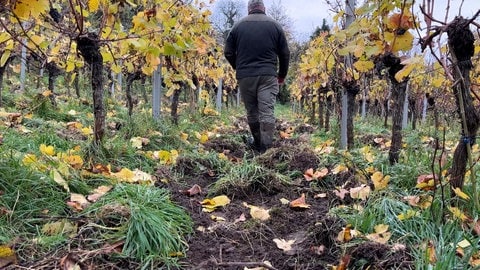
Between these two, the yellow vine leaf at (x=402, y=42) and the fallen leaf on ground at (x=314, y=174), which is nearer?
the yellow vine leaf at (x=402, y=42)

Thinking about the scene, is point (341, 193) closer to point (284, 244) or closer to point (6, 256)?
point (284, 244)

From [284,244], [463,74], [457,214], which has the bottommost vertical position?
[284,244]

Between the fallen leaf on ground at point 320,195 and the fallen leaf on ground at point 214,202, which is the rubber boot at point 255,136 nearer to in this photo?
the fallen leaf on ground at point 320,195

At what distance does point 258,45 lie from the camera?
4645 mm

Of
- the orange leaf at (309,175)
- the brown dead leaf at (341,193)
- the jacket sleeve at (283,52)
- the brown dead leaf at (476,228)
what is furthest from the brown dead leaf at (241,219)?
the jacket sleeve at (283,52)

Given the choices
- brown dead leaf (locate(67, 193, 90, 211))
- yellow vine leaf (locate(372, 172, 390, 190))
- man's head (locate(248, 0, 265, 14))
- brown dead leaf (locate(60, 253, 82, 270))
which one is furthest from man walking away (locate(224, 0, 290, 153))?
brown dead leaf (locate(60, 253, 82, 270))

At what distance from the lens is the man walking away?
15.3ft

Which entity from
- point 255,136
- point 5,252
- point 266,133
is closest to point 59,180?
point 5,252

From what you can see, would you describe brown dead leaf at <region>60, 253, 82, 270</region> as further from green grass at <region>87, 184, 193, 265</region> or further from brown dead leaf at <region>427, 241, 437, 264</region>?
brown dead leaf at <region>427, 241, 437, 264</region>

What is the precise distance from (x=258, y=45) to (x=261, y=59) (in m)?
0.16

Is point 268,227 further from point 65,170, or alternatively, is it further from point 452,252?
point 65,170

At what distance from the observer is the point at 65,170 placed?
2453 mm

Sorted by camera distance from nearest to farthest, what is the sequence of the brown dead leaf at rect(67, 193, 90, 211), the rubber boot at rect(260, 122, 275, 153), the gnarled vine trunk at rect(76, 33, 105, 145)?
the brown dead leaf at rect(67, 193, 90, 211), the gnarled vine trunk at rect(76, 33, 105, 145), the rubber boot at rect(260, 122, 275, 153)

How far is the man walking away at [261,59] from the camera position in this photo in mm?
4656
